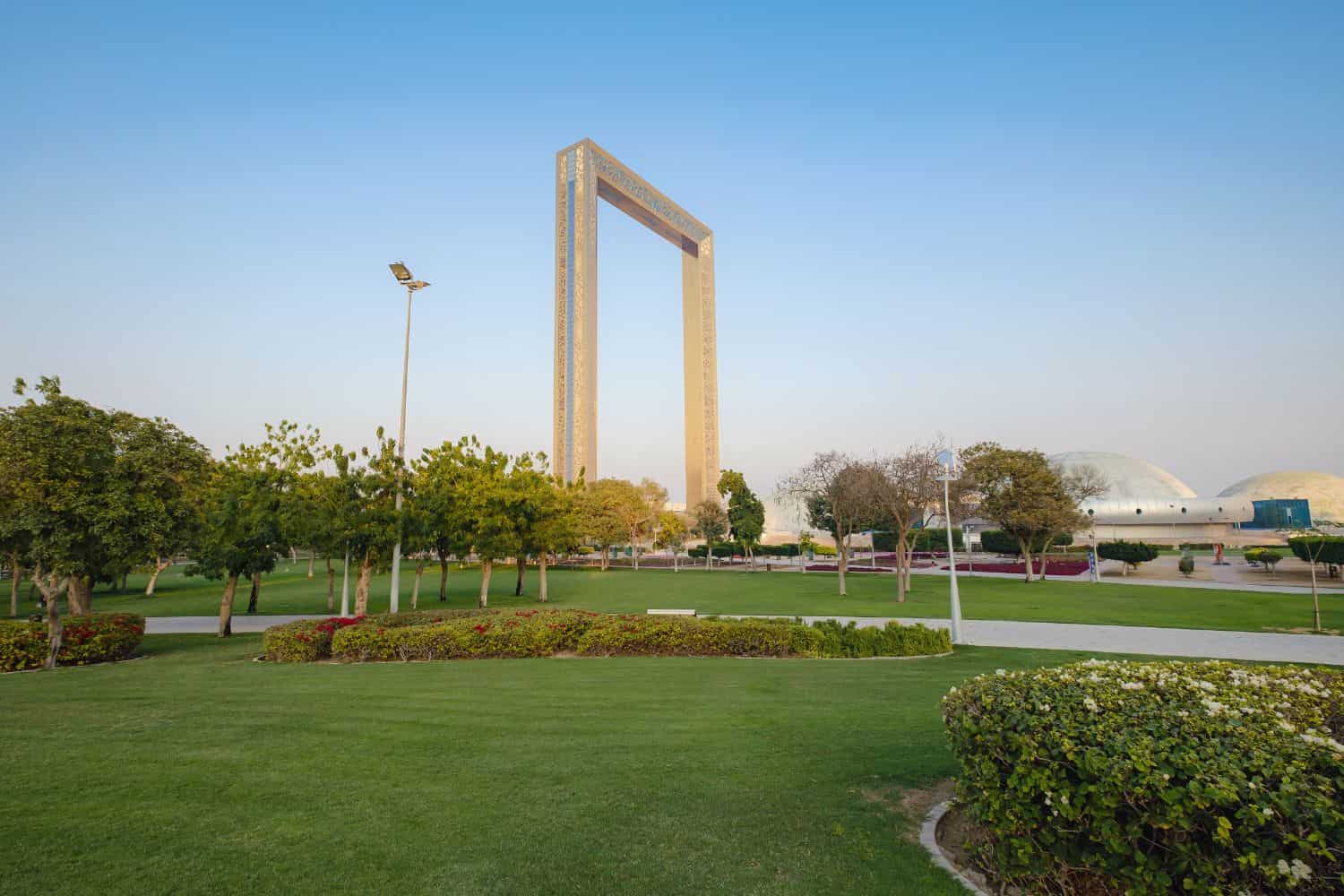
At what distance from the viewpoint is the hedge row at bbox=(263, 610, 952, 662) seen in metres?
13.3

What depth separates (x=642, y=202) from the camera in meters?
77.8

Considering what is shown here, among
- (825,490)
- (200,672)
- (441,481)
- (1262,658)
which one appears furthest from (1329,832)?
(825,490)

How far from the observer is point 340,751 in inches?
259

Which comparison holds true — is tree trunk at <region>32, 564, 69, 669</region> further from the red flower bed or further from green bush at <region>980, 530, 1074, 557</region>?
green bush at <region>980, 530, 1074, 557</region>

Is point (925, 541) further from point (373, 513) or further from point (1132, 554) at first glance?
point (373, 513)

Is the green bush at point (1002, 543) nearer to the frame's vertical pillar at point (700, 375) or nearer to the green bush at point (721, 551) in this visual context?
the green bush at point (721, 551)

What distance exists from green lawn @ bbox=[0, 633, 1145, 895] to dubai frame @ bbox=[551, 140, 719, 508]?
52.3 m

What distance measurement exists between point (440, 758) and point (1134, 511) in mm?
95527

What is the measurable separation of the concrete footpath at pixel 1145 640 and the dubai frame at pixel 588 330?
43.7 metres

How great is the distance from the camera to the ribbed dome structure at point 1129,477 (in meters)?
86.2

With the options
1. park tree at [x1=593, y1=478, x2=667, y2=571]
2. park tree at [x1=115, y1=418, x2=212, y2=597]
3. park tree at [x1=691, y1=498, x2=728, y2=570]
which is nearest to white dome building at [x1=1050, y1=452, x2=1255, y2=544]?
→ park tree at [x1=691, y1=498, x2=728, y2=570]

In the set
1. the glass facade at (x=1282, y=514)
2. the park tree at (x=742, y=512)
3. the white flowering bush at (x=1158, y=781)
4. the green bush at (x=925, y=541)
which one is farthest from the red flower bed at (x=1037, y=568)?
the glass facade at (x=1282, y=514)

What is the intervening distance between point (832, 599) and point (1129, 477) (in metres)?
83.4

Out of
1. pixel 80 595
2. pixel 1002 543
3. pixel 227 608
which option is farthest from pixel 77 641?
pixel 1002 543
